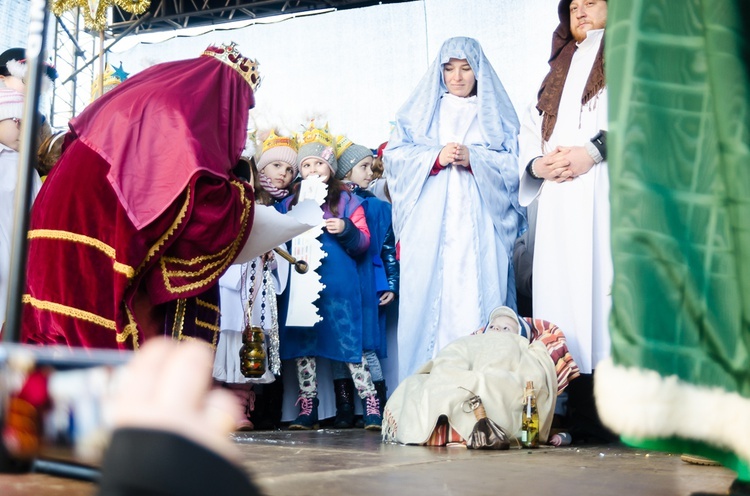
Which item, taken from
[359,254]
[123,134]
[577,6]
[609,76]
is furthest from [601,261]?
[609,76]

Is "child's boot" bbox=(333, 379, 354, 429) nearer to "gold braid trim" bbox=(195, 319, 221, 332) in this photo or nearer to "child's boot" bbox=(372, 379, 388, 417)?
"child's boot" bbox=(372, 379, 388, 417)

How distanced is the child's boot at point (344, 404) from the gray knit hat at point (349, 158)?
1514 mm

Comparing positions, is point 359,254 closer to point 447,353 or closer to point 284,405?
point 284,405

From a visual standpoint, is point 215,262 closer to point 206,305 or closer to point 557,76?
point 206,305

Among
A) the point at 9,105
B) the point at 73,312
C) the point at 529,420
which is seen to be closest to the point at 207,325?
the point at 73,312

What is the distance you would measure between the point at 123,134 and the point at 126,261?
0.47 meters

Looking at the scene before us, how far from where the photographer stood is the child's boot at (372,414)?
5.01 m

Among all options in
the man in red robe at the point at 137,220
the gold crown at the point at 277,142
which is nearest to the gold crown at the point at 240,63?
the man in red robe at the point at 137,220

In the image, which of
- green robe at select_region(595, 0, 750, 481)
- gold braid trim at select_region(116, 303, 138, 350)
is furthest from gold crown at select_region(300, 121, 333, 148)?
green robe at select_region(595, 0, 750, 481)

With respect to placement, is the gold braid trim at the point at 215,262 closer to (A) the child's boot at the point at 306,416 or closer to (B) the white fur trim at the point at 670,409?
(B) the white fur trim at the point at 670,409

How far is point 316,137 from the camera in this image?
235 inches

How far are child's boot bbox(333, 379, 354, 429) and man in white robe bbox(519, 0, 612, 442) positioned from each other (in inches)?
59.8

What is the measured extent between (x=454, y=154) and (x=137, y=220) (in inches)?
92.9

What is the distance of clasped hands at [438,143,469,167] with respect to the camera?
480 cm
